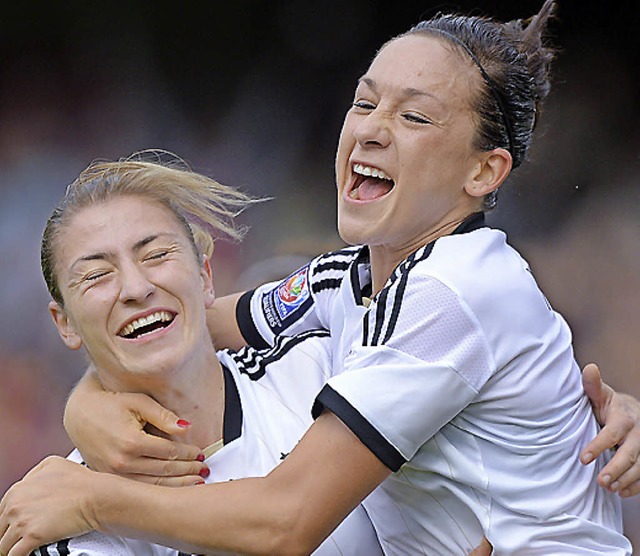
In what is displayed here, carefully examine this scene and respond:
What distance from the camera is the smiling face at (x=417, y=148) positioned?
5.35 ft

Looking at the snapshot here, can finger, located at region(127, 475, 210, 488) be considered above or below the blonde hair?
below

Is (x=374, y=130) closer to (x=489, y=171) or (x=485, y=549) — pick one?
(x=489, y=171)

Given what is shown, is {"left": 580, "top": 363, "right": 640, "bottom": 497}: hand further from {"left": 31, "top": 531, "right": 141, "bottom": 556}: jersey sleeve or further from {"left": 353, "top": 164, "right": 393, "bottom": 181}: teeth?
{"left": 31, "top": 531, "right": 141, "bottom": 556}: jersey sleeve

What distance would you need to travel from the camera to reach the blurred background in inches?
151

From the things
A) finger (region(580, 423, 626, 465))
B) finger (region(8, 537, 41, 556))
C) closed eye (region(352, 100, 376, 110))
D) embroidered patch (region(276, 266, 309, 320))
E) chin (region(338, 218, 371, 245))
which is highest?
closed eye (region(352, 100, 376, 110))

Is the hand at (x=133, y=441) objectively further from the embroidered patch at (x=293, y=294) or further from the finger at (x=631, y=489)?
the finger at (x=631, y=489)

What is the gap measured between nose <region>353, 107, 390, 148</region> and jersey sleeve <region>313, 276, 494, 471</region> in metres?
0.32

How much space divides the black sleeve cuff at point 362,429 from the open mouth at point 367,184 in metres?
0.42

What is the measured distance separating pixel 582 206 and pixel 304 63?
1.25 meters

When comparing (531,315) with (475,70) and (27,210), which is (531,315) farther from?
(27,210)

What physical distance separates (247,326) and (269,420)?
1.16ft

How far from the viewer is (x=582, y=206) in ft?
12.7

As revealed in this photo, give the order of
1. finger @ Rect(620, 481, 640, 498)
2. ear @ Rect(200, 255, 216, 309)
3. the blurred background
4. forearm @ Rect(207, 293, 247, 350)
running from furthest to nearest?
1. the blurred background
2. forearm @ Rect(207, 293, 247, 350)
3. ear @ Rect(200, 255, 216, 309)
4. finger @ Rect(620, 481, 640, 498)

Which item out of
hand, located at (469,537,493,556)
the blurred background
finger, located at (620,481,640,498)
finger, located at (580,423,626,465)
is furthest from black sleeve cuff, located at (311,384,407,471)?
the blurred background
